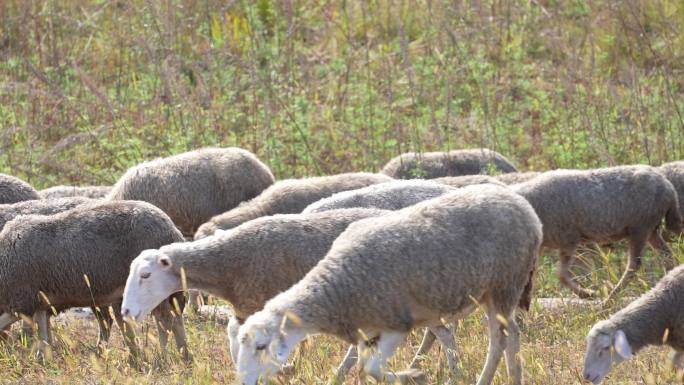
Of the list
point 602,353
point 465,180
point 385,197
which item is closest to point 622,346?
point 602,353

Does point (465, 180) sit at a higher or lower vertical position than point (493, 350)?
lower

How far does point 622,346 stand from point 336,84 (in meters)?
8.37

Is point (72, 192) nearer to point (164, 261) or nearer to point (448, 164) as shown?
point (448, 164)

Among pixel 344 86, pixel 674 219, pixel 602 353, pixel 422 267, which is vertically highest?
pixel 422 267

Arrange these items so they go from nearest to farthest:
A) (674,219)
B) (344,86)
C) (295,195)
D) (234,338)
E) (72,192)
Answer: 1. (234,338)
2. (295,195)
3. (674,219)
4. (72,192)
5. (344,86)

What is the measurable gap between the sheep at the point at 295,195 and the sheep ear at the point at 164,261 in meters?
1.94

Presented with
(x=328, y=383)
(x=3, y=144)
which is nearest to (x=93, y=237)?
(x=328, y=383)

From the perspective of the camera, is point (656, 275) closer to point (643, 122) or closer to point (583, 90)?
point (643, 122)

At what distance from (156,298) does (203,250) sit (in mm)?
399

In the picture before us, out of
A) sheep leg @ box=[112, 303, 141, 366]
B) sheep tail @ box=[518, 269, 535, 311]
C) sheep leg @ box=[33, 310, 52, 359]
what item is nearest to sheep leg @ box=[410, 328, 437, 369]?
A: sheep tail @ box=[518, 269, 535, 311]

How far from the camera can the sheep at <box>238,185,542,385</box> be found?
→ 642 centimetres

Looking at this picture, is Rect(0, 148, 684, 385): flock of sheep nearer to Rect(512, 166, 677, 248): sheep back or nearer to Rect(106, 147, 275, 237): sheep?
Rect(512, 166, 677, 248): sheep back

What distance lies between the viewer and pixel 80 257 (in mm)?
8070

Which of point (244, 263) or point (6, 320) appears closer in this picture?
point (244, 263)
